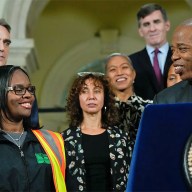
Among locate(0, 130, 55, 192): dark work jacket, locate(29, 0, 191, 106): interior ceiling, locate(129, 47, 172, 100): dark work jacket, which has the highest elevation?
locate(29, 0, 191, 106): interior ceiling

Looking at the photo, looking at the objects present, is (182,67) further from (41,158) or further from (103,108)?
(103,108)

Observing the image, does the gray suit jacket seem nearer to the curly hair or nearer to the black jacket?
the black jacket

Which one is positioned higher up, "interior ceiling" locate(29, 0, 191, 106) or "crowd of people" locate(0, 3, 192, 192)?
"interior ceiling" locate(29, 0, 191, 106)

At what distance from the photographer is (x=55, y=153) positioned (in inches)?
120

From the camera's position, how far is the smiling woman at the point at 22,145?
2.86 meters

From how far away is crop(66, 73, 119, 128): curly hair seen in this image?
3.71m

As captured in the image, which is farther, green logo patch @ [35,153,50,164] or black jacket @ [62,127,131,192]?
black jacket @ [62,127,131,192]

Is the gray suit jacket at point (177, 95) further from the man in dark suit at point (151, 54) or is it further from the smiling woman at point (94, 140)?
the man in dark suit at point (151, 54)

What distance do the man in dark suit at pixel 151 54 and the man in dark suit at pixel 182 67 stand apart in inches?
62.9

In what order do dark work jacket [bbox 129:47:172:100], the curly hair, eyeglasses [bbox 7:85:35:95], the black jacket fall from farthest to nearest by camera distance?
dark work jacket [bbox 129:47:172:100], the curly hair, the black jacket, eyeglasses [bbox 7:85:35:95]

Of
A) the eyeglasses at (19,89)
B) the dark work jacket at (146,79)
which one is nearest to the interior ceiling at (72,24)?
the dark work jacket at (146,79)

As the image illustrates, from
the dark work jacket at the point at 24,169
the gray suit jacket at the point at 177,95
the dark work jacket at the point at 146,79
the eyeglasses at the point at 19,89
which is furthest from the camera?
the dark work jacket at the point at 146,79

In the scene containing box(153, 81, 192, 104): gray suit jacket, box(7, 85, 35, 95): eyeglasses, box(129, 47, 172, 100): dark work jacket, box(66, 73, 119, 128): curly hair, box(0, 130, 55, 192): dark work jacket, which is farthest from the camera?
box(129, 47, 172, 100): dark work jacket

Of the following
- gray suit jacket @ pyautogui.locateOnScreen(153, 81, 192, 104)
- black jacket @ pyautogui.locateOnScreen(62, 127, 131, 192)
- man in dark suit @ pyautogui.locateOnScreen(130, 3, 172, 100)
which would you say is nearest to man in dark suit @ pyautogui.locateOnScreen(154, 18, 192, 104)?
gray suit jacket @ pyautogui.locateOnScreen(153, 81, 192, 104)
